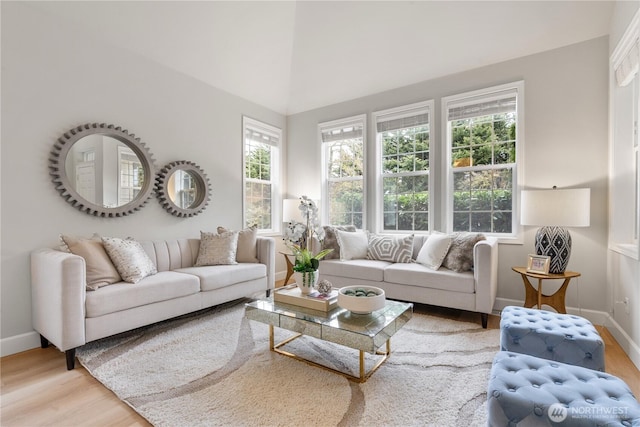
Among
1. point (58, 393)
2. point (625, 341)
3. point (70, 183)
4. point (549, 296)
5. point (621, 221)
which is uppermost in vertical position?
point (70, 183)

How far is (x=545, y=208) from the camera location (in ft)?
9.28

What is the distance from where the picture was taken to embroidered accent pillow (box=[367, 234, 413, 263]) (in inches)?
145

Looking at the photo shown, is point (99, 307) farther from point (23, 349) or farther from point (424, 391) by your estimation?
point (424, 391)

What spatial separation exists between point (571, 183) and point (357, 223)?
256 centimetres

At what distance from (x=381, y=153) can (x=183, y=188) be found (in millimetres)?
2719

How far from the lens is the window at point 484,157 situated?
11.6ft

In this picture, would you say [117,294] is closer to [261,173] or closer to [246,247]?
[246,247]

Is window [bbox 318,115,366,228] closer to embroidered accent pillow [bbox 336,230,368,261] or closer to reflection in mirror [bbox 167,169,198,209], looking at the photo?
embroidered accent pillow [bbox 336,230,368,261]

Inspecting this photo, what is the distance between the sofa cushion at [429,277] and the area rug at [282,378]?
1.26ft

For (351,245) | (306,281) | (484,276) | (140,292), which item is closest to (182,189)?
(140,292)

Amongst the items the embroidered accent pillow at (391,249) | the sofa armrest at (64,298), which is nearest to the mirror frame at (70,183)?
the sofa armrest at (64,298)

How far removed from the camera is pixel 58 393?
6.31 feet

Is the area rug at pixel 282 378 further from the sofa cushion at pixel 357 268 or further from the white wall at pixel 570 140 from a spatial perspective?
the white wall at pixel 570 140

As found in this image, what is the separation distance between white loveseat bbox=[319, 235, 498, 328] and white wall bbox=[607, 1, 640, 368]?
0.94 metres
